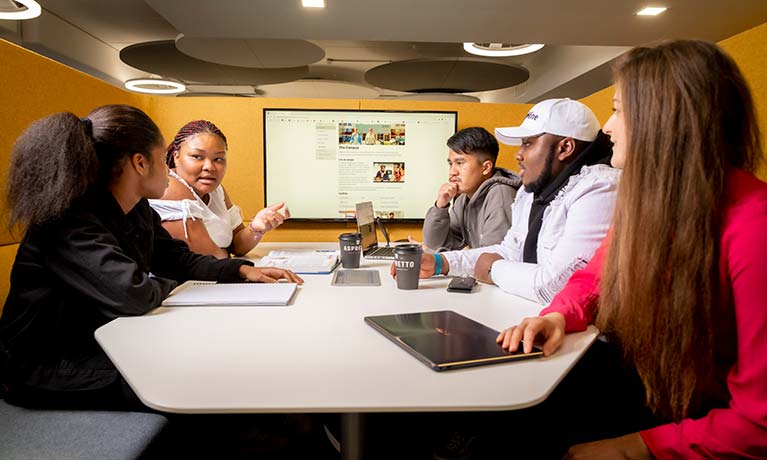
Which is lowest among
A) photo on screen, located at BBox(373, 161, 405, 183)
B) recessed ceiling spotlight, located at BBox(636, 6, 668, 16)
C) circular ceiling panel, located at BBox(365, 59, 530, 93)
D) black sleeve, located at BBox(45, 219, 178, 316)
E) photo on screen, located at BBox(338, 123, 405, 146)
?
black sleeve, located at BBox(45, 219, 178, 316)

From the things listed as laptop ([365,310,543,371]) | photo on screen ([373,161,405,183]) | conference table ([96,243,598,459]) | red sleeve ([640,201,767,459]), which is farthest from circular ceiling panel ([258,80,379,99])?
red sleeve ([640,201,767,459])

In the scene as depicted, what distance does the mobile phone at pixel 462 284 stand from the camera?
1.38 metres

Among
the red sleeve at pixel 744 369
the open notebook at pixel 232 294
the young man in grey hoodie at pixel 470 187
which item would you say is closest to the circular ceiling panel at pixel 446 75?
the young man in grey hoodie at pixel 470 187

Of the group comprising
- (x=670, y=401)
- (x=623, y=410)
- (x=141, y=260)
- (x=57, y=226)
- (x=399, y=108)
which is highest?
(x=399, y=108)

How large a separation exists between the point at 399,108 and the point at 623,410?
7.52 ft

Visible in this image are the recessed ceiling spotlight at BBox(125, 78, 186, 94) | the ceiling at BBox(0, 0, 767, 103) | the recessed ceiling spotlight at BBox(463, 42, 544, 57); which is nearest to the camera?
the ceiling at BBox(0, 0, 767, 103)

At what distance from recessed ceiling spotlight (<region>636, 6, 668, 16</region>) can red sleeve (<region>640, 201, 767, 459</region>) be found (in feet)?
12.2

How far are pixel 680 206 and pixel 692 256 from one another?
92 mm

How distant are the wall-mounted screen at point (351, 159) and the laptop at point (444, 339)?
1.94 meters

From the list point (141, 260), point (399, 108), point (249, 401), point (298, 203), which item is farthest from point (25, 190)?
point (399, 108)

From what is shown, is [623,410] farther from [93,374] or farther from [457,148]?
[457,148]

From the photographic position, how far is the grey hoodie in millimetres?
2199

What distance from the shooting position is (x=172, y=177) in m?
2.16

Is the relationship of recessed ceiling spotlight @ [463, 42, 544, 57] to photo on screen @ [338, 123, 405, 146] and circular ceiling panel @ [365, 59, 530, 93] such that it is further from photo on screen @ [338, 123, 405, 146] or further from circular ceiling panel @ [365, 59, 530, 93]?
photo on screen @ [338, 123, 405, 146]
